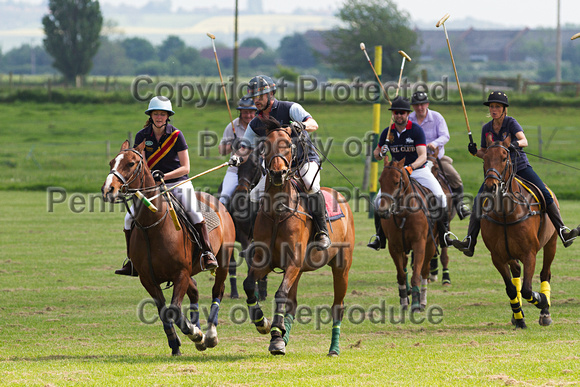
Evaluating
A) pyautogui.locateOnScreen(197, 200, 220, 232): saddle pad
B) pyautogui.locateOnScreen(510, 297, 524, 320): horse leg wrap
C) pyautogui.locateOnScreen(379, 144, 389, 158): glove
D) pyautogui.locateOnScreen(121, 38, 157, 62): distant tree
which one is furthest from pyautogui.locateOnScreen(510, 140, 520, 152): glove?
pyautogui.locateOnScreen(121, 38, 157, 62): distant tree

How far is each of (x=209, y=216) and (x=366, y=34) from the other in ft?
213

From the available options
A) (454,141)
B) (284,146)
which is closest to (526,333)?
(284,146)

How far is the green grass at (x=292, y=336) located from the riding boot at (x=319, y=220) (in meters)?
1.17

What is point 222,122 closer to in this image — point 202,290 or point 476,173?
point 476,173

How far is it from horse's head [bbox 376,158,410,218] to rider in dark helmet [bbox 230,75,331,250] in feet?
7.45

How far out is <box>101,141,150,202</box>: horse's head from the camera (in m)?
7.77

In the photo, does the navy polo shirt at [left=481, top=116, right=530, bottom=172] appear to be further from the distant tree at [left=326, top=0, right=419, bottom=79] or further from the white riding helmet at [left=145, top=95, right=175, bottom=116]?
the distant tree at [left=326, top=0, right=419, bottom=79]

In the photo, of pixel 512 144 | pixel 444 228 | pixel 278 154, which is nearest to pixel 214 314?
pixel 278 154

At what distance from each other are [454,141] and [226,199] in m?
28.2

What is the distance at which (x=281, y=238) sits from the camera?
856 cm

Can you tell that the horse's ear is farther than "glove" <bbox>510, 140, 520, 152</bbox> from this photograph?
No

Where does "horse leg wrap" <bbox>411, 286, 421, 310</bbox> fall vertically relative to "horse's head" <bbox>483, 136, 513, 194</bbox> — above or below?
below

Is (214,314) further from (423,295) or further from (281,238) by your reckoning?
(423,295)

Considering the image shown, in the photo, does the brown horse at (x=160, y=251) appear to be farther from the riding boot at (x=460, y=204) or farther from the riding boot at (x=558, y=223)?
the riding boot at (x=460, y=204)
